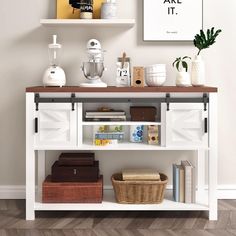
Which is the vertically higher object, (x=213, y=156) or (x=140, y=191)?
(x=213, y=156)

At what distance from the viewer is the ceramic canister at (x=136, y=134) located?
329 cm

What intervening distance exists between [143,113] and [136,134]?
0.60 feet

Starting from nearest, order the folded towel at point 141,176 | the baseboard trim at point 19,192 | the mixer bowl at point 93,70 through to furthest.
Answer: the folded towel at point 141,176
the mixer bowl at point 93,70
the baseboard trim at point 19,192

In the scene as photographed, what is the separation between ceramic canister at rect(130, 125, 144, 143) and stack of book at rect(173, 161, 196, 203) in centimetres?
33

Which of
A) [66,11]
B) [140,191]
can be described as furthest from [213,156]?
[66,11]

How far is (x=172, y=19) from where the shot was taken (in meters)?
3.43

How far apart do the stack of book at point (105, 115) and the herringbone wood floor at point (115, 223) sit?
24.3 inches

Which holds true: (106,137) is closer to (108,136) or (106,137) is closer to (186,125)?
(108,136)

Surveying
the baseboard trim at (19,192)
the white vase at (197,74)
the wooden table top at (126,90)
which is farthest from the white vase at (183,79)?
the baseboard trim at (19,192)

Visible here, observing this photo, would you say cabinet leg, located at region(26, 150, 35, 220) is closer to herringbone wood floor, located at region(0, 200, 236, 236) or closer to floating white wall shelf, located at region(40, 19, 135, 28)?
herringbone wood floor, located at region(0, 200, 236, 236)

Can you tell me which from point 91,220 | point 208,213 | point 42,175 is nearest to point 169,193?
point 208,213

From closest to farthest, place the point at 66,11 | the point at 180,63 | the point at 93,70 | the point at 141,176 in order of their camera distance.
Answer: the point at 141,176 → the point at 93,70 → the point at 66,11 → the point at 180,63

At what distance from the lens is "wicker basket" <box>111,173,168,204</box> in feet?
9.99

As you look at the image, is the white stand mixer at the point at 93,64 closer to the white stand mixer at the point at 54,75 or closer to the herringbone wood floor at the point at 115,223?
the white stand mixer at the point at 54,75
